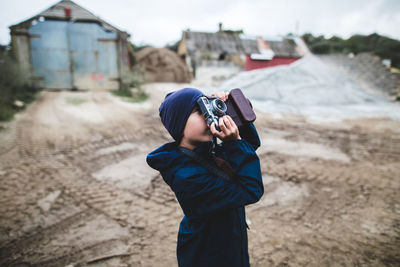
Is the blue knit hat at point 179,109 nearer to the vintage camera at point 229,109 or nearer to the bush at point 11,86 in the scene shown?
the vintage camera at point 229,109

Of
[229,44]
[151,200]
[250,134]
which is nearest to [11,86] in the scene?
[151,200]

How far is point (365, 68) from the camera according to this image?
12.9 metres

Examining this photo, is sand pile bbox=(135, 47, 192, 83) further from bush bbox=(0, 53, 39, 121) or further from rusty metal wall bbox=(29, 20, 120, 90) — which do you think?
bush bbox=(0, 53, 39, 121)

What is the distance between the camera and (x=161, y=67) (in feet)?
53.5

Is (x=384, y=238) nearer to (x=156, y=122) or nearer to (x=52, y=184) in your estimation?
(x=52, y=184)

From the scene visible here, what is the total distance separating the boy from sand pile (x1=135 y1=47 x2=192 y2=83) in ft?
50.6

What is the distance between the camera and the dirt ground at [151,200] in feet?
7.36

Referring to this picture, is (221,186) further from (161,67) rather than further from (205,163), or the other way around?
(161,67)

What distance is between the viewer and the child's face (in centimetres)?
105

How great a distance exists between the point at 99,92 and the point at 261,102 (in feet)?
24.3

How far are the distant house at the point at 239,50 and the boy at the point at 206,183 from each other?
16.9 meters

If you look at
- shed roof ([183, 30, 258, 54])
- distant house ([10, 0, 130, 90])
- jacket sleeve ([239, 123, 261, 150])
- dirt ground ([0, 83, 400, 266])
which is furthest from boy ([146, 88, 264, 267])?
shed roof ([183, 30, 258, 54])

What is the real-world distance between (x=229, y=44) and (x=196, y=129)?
1956cm

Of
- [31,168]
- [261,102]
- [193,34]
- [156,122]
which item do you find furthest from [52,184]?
[193,34]
